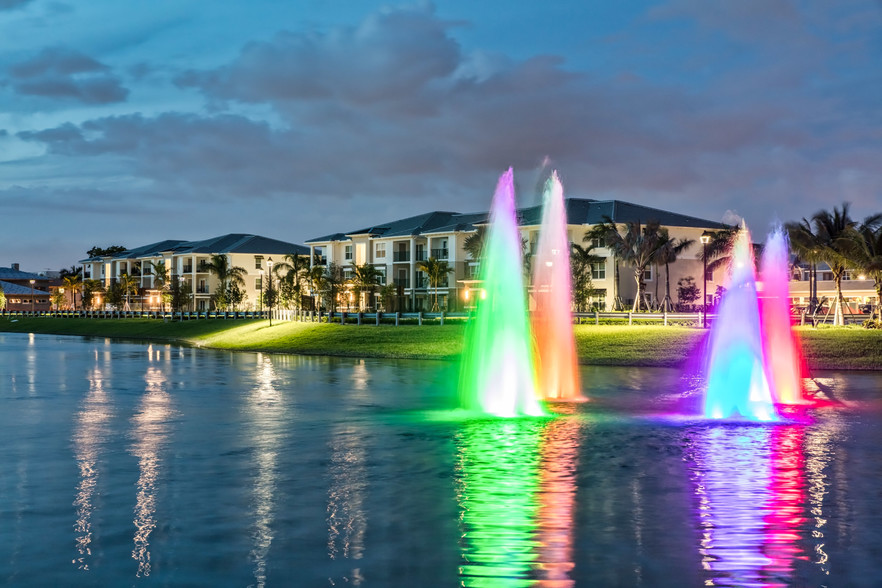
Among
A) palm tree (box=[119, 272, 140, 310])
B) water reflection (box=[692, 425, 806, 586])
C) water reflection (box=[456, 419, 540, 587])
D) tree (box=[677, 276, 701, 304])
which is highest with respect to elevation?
palm tree (box=[119, 272, 140, 310])

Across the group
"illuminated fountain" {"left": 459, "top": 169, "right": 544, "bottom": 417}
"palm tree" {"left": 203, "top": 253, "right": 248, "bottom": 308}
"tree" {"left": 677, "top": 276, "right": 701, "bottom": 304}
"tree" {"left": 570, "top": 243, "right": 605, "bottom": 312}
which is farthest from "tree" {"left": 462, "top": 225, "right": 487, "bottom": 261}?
"illuminated fountain" {"left": 459, "top": 169, "right": 544, "bottom": 417}

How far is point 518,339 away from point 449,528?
622 inches

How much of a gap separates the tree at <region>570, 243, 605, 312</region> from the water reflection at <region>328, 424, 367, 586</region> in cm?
5797

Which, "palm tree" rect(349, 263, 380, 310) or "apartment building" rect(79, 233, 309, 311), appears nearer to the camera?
"palm tree" rect(349, 263, 380, 310)

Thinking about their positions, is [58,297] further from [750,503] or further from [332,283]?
[750,503]

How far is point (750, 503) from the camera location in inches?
523

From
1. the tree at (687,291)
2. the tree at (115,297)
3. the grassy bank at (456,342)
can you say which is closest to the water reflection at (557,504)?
the grassy bank at (456,342)

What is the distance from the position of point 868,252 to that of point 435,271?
152 ft

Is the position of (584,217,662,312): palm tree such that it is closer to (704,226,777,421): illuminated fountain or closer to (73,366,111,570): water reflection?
(704,226,777,421): illuminated fountain

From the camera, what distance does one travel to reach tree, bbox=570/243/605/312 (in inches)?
3019

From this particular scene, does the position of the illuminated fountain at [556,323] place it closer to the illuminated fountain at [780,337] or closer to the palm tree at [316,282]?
the illuminated fountain at [780,337]

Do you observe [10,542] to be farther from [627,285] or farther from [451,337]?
[627,285]

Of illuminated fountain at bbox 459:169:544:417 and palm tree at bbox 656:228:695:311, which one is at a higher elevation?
palm tree at bbox 656:228:695:311

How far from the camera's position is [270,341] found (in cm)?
6656
